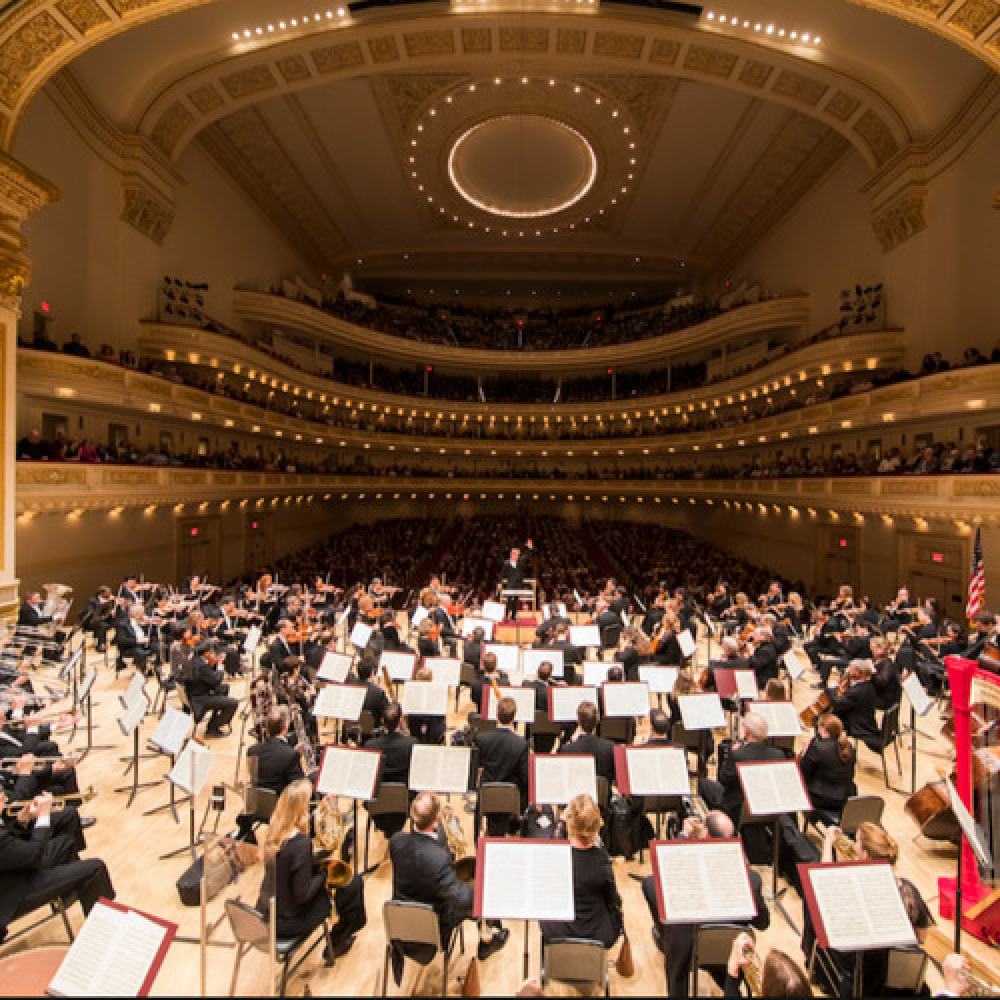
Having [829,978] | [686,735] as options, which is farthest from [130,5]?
[829,978]

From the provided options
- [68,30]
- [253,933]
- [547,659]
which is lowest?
[253,933]

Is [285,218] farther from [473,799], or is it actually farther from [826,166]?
[473,799]

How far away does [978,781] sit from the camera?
484cm

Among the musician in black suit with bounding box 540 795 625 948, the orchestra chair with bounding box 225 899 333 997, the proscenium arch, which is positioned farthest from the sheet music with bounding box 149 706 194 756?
the proscenium arch

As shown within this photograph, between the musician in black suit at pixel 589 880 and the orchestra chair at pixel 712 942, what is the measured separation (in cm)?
55

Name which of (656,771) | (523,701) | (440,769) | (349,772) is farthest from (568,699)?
(349,772)

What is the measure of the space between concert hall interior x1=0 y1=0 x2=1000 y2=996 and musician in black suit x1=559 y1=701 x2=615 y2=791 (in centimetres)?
4

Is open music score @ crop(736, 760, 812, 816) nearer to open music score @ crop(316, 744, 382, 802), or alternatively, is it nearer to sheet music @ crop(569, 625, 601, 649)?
open music score @ crop(316, 744, 382, 802)

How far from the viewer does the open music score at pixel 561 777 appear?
16.3 feet

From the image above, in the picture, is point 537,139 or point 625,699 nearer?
point 625,699

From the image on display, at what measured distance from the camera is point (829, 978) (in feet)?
13.2

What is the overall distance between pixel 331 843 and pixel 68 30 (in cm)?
1277

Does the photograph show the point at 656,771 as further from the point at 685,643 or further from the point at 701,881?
the point at 685,643

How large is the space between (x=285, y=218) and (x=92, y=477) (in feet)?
64.3
